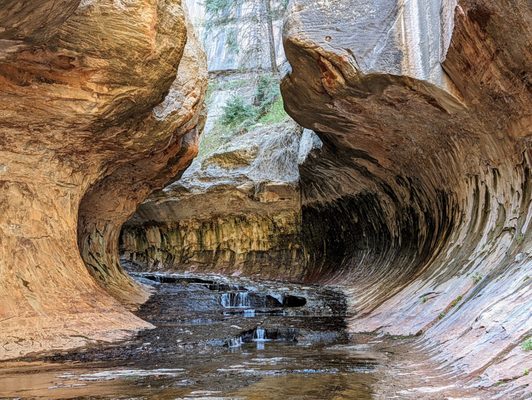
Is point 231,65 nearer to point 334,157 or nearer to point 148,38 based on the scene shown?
point 334,157

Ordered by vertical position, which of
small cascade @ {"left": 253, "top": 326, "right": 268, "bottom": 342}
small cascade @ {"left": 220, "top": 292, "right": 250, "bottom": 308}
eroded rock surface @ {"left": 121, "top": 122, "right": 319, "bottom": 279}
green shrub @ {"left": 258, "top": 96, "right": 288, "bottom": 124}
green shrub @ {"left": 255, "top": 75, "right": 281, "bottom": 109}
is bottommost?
small cascade @ {"left": 253, "top": 326, "right": 268, "bottom": 342}

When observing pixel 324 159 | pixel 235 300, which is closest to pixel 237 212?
pixel 324 159

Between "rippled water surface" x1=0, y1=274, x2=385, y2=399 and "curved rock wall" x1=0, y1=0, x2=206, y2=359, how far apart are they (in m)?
1.11

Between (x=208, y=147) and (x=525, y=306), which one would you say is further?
(x=208, y=147)

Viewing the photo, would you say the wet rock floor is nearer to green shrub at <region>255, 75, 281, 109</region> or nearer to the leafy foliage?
the leafy foliage

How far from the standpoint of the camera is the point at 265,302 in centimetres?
1392

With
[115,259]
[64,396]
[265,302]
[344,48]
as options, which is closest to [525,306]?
[64,396]

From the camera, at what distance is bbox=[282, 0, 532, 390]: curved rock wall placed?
21.6 ft

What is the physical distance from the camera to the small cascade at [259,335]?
380 inches

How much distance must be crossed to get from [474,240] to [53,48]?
695 cm

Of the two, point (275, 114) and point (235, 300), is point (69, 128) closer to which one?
point (235, 300)

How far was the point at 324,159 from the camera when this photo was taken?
15508 mm

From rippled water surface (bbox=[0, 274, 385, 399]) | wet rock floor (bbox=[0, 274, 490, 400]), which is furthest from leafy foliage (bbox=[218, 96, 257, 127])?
wet rock floor (bbox=[0, 274, 490, 400])

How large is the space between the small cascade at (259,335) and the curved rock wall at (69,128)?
7.20 ft
